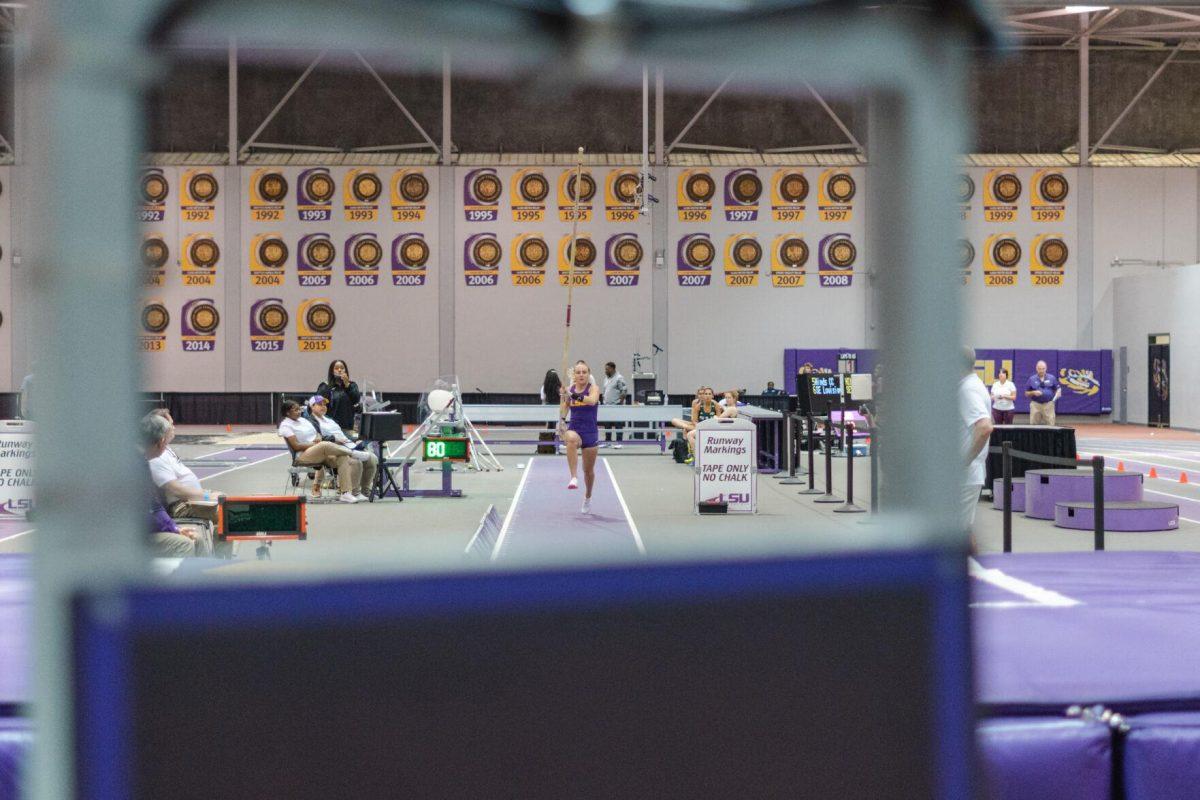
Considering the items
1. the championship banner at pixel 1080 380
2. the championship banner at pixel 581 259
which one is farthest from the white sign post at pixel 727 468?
the championship banner at pixel 1080 380

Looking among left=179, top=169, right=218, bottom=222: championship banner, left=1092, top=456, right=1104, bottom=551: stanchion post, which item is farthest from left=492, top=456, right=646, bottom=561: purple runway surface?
left=179, top=169, right=218, bottom=222: championship banner

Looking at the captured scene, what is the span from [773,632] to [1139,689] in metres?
2.26

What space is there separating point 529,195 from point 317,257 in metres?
5.84

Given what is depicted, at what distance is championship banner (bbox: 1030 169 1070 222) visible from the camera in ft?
95.3

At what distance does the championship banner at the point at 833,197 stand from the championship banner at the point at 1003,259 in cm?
396

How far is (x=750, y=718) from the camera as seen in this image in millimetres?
1943

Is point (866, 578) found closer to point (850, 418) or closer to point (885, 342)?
point (885, 342)

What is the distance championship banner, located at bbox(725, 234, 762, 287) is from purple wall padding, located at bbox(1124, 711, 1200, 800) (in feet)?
85.3

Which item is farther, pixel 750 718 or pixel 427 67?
pixel 427 67

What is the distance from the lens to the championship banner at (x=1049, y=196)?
2906 cm

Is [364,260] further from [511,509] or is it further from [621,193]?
[511,509]

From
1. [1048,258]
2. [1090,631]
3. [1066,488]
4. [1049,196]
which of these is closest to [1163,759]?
[1090,631]

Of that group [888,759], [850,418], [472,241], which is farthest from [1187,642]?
[472,241]

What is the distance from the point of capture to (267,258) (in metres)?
29.1
